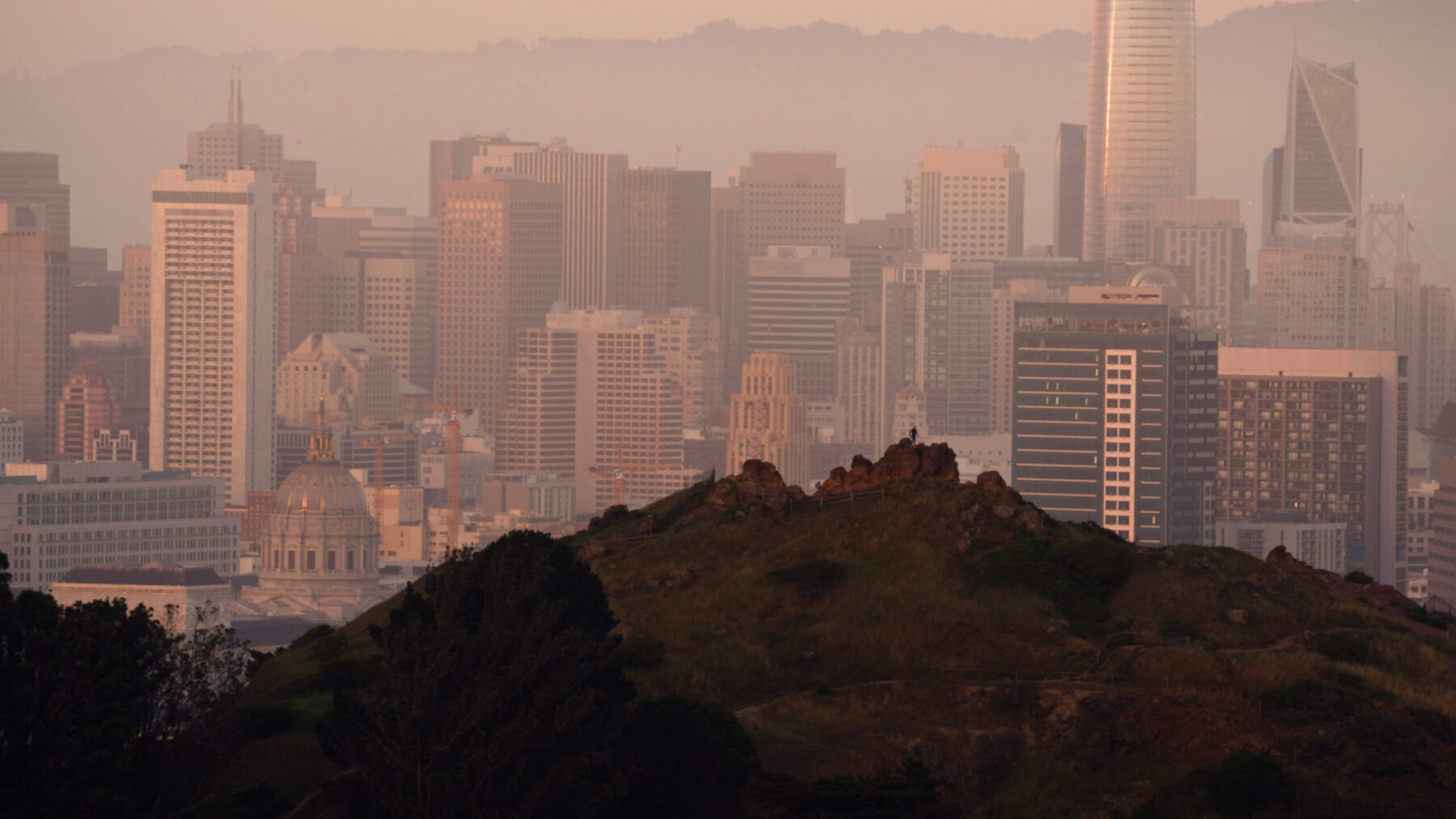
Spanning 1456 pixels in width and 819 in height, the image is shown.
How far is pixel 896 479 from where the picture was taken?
332 ft

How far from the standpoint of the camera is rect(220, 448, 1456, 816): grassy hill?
78.9 meters

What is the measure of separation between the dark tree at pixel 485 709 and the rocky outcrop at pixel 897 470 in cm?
2623

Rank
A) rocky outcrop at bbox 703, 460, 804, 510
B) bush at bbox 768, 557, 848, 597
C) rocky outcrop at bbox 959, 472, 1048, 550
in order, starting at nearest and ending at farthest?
bush at bbox 768, 557, 848, 597, rocky outcrop at bbox 959, 472, 1048, 550, rocky outcrop at bbox 703, 460, 804, 510

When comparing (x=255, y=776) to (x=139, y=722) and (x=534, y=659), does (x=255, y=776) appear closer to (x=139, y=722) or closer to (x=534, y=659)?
(x=139, y=722)

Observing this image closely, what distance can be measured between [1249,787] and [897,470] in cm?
2971

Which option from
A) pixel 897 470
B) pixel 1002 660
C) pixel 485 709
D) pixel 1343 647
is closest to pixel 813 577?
pixel 1002 660

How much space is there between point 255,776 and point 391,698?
8345mm

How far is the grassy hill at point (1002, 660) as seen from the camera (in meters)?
78.9

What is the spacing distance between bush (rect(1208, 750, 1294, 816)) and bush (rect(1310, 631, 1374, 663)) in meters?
10.2

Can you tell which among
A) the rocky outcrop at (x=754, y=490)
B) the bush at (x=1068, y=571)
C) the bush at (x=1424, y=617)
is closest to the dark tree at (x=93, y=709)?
the rocky outcrop at (x=754, y=490)

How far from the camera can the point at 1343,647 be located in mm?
88188

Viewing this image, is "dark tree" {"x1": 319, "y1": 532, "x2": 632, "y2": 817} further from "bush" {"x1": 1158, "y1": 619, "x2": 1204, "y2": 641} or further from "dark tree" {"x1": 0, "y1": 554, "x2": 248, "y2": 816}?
"bush" {"x1": 1158, "y1": 619, "x2": 1204, "y2": 641}

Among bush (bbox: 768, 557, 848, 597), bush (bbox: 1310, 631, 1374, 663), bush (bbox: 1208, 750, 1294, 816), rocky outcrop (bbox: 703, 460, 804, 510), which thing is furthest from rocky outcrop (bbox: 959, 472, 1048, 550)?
bush (bbox: 1208, 750, 1294, 816)

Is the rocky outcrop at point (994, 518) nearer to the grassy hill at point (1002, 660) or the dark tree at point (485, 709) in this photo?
the grassy hill at point (1002, 660)
